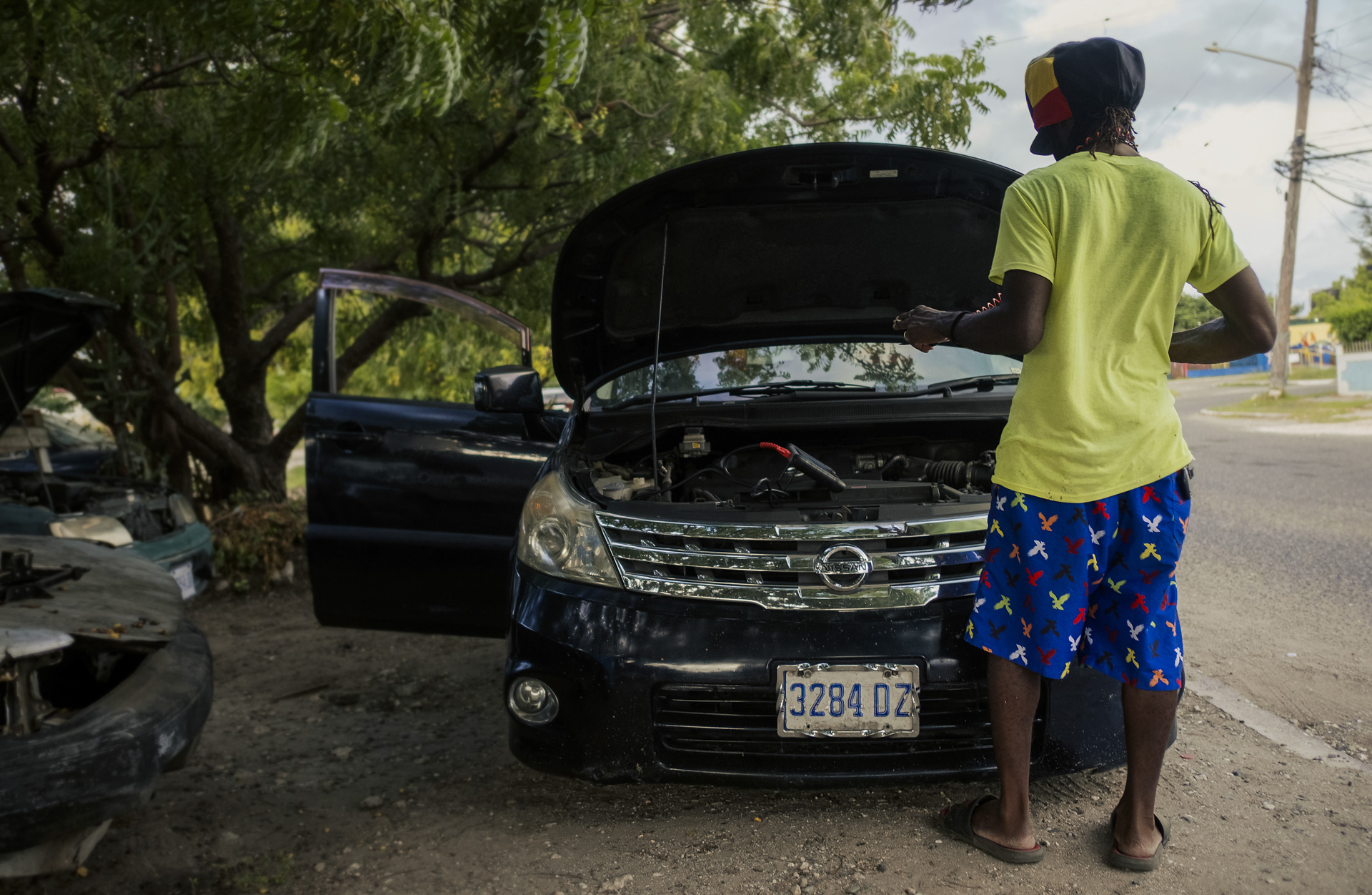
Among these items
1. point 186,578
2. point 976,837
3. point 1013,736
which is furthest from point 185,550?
point 1013,736

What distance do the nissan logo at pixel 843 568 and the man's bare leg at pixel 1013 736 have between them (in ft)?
1.18

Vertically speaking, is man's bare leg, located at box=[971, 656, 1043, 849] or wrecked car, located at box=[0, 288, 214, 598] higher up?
wrecked car, located at box=[0, 288, 214, 598]

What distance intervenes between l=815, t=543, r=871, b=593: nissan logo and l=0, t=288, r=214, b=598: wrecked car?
2.88 m

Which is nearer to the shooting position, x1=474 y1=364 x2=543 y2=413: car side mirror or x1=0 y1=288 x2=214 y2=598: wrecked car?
x1=474 y1=364 x2=543 y2=413: car side mirror

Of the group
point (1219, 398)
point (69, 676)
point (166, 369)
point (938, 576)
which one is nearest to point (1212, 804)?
point (938, 576)

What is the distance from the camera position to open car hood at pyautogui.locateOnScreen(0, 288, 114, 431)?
165 inches

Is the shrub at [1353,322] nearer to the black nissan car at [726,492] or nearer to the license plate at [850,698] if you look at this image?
the black nissan car at [726,492]

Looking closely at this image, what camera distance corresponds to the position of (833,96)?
9.10m

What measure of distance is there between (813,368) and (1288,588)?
3.18 m

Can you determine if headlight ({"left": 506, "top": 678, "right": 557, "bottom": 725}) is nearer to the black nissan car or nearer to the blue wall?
the black nissan car

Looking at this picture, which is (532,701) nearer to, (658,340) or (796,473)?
(796,473)

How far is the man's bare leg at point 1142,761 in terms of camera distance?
7.50 ft

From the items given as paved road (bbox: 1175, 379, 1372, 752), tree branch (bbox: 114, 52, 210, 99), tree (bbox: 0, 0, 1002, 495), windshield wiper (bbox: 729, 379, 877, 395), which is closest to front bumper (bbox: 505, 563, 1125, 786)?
windshield wiper (bbox: 729, 379, 877, 395)

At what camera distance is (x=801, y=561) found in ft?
8.15
